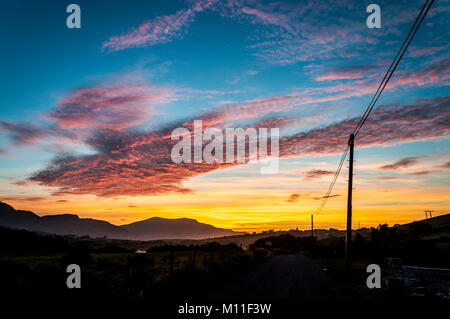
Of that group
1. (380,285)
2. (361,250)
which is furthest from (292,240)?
(380,285)

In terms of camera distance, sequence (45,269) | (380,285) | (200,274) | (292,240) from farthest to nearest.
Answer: (292,240) < (380,285) < (200,274) < (45,269)

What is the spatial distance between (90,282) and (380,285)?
47.4 feet

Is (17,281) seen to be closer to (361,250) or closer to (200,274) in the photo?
(200,274)

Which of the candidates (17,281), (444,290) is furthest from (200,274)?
(444,290)

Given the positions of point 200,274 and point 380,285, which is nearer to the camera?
point 200,274
